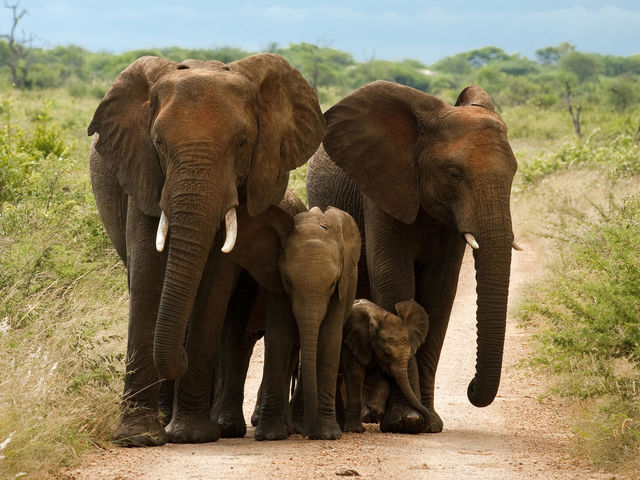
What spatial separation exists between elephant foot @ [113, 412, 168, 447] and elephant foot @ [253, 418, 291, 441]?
58cm

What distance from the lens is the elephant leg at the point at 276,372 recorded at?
24.5 feet

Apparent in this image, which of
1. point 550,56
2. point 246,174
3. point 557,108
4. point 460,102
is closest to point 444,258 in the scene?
point 460,102

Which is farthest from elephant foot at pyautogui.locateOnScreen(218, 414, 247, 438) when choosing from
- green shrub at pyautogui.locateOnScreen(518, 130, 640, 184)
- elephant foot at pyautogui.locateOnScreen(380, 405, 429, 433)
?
green shrub at pyautogui.locateOnScreen(518, 130, 640, 184)

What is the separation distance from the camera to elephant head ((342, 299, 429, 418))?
797 centimetres

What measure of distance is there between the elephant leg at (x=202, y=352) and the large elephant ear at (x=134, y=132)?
22.7 inches

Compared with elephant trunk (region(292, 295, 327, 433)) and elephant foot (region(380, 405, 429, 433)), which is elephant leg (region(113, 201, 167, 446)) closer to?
elephant trunk (region(292, 295, 327, 433))

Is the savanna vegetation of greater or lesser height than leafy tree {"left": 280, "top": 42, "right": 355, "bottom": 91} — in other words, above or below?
below

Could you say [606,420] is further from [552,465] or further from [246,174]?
[246,174]

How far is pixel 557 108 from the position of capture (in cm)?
4862

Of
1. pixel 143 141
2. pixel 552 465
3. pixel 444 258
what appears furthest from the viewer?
pixel 444 258

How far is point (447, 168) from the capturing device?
8.00m

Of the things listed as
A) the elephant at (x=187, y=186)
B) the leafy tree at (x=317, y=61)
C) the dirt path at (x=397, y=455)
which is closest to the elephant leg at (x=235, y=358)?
the dirt path at (x=397, y=455)

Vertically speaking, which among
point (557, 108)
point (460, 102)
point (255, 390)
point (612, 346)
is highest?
point (557, 108)

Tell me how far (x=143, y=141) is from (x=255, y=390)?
10.9 feet
